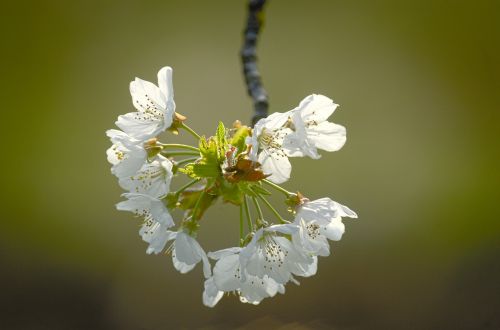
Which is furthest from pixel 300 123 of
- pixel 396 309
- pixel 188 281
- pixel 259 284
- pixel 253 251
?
pixel 188 281

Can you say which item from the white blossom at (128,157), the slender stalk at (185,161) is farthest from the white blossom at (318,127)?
the white blossom at (128,157)

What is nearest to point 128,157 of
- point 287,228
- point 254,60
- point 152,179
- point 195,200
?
point 152,179

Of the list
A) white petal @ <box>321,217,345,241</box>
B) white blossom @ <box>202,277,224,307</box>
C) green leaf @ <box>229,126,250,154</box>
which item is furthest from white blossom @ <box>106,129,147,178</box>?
white petal @ <box>321,217,345,241</box>

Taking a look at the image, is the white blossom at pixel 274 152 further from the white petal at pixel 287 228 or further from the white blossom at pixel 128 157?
the white blossom at pixel 128 157

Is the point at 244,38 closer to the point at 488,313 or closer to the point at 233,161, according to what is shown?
the point at 233,161

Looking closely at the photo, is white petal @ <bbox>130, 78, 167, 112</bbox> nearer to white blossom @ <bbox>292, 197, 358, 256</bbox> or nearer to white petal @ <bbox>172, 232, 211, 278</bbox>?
white petal @ <bbox>172, 232, 211, 278</bbox>

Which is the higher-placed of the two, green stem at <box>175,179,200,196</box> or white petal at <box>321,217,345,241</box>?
green stem at <box>175,179,200,196</box>

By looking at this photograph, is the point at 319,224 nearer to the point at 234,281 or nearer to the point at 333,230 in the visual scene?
the point at 333,230
